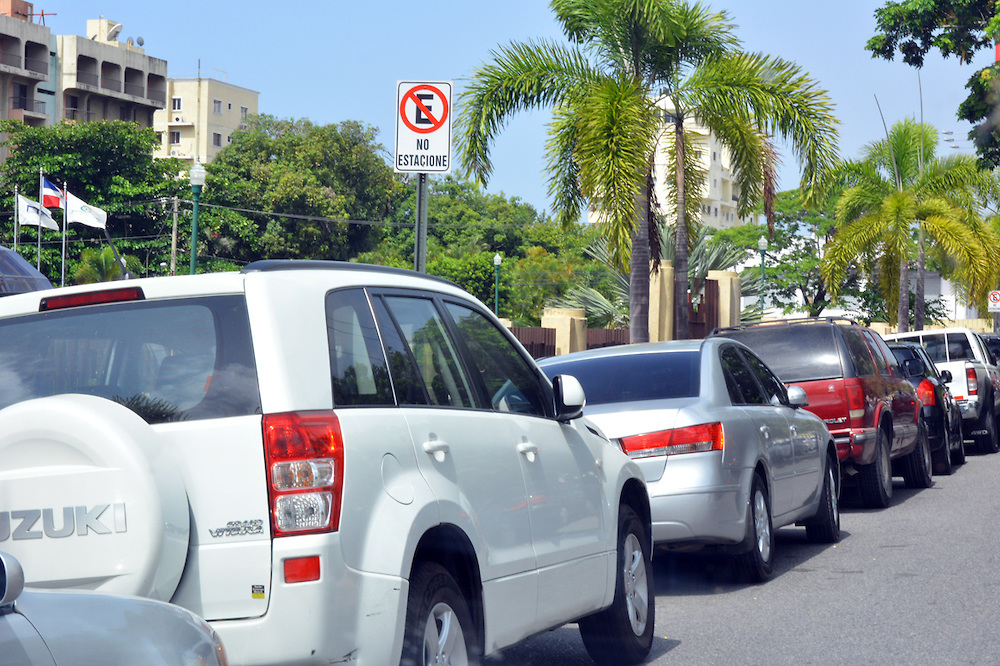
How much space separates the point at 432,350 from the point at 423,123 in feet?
15.0

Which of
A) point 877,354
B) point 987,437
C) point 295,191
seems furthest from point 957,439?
point 295,191

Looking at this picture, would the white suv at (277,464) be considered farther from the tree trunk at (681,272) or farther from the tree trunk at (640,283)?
the tree trunk at (681,272)

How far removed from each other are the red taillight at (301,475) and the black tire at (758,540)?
4.86 meters

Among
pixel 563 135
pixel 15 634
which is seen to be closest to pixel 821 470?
pixel 15 634

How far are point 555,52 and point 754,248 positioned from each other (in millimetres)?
38832

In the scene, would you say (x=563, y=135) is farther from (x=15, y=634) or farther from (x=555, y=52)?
(x=15, y=634)

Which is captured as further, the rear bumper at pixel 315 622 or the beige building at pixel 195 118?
the beige building at pixel 195 118

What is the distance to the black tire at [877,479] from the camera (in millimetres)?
12344

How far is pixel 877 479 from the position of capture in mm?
12398

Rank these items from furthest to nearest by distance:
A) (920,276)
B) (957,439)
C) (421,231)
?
(920,276), (957,439), (421,231)

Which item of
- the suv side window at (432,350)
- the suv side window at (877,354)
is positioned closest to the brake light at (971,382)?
the suv side window at (877,354)

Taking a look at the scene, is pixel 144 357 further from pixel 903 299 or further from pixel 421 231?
pixel 903 299

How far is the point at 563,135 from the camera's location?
64.4ft

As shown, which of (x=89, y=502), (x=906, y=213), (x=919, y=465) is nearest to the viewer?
(x=89, y=502)
